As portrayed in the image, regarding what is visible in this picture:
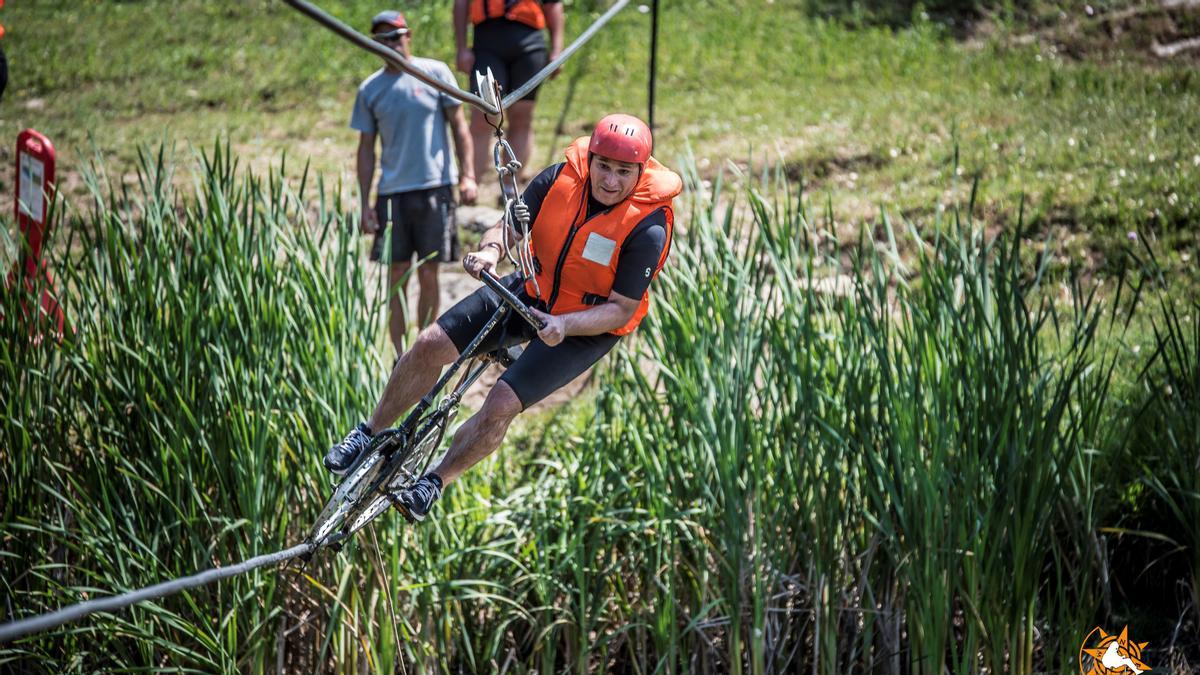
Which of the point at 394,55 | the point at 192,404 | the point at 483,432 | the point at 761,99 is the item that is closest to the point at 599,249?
the point at 483,432

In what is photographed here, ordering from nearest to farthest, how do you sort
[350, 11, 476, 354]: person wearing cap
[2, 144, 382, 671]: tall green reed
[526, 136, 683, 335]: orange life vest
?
[526, 136, 683, 335]: orange life vest, [2, 144, 382, 671]: tall green reed, [350, 11, 476, 354]: person wearing cap

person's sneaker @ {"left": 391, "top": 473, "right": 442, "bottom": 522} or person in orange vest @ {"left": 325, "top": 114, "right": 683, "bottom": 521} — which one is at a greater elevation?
person in orange vest @ {"left": 325, "top": 114, "right": 683, "bottom": 521}

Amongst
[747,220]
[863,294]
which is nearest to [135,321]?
[863,294]

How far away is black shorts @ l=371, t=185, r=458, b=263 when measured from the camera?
6.27 meters

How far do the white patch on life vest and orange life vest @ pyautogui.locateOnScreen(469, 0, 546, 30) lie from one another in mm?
3910

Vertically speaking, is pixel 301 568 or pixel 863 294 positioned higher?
pixel 863 294

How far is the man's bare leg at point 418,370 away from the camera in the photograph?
4.04m

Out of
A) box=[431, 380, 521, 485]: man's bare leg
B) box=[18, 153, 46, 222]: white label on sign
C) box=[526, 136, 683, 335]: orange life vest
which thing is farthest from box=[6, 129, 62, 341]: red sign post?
box=[526, 136, 683, 335]: orange life vest

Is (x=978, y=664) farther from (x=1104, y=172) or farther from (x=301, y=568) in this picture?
(x=1104, y=172)

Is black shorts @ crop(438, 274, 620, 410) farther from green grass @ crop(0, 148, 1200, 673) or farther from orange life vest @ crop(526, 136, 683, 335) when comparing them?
green grass @ crop(0, 148, 1200, 673)

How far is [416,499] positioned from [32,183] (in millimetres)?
3228

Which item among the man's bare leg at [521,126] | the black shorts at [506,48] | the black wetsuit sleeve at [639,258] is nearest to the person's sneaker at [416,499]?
the black wetsuit sleeve at [639,258]

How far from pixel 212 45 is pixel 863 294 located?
28.4 feet

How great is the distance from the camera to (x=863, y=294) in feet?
15.4
